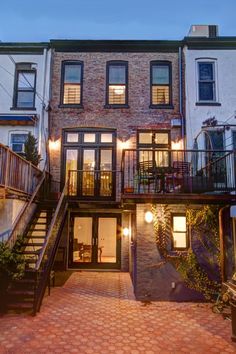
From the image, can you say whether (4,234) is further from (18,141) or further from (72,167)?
(18,141)

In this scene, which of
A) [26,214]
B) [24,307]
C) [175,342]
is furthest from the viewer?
[26,214]

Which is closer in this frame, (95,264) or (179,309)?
(179,309)

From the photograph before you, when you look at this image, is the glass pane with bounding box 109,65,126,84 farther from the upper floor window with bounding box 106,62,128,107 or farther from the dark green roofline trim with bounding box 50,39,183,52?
the dark green roofline trim with bounding box 50,39,183,52

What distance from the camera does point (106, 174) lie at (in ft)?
41.5

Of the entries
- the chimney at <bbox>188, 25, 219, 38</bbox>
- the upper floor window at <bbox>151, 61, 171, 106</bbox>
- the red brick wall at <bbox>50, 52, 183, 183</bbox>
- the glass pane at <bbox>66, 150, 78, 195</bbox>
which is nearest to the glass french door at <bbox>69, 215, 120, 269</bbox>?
the glass pane at <bbox>66, 150, 78, 195</bbox>

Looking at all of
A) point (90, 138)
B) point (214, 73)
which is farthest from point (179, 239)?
point (214, 73)

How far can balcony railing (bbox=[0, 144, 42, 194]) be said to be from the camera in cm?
795

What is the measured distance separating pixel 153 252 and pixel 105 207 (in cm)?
403

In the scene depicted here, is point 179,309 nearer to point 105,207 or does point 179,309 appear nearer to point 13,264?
point 13,264

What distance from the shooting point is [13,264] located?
24.4 ft

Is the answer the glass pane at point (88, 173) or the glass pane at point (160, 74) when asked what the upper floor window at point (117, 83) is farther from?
the glass pane at point (88, 173)

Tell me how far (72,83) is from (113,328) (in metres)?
10.3

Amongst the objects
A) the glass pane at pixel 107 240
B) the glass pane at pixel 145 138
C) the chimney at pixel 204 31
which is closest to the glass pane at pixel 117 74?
the glass pane at pixel 145 138

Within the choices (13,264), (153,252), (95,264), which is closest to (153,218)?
(153,252)
